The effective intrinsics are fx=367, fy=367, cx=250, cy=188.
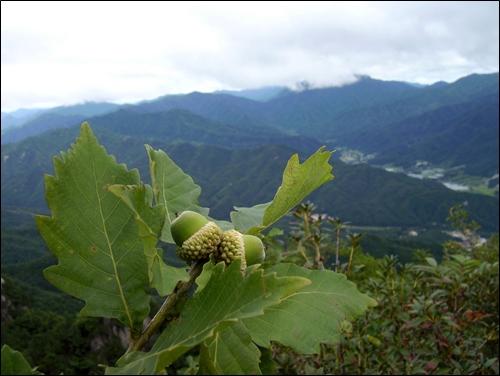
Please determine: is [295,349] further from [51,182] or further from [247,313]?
[51,182]

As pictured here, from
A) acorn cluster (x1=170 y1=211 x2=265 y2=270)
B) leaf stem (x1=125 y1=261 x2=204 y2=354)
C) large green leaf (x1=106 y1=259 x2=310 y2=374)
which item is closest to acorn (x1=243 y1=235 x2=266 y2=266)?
acorn cluster (x1=170 y1=211 x2=265 y2=270)

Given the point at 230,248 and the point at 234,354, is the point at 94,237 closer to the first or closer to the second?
the point at 230,248

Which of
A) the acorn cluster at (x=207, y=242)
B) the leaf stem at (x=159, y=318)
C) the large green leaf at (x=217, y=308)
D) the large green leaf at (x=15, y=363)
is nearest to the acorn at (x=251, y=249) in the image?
the acorn cluster at (x=207, y=242)

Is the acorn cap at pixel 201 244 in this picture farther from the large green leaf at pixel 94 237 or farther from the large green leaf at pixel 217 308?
the large green leaf at pixel 217 308

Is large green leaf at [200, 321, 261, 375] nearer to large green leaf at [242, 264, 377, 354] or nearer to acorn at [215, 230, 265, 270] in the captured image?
large green leaf at [242, 264, 377, 354]

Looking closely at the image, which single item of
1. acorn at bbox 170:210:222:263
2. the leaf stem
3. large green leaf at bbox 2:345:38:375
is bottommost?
the leaf stem

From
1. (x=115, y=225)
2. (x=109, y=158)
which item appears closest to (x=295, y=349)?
(x=115, y=225)
